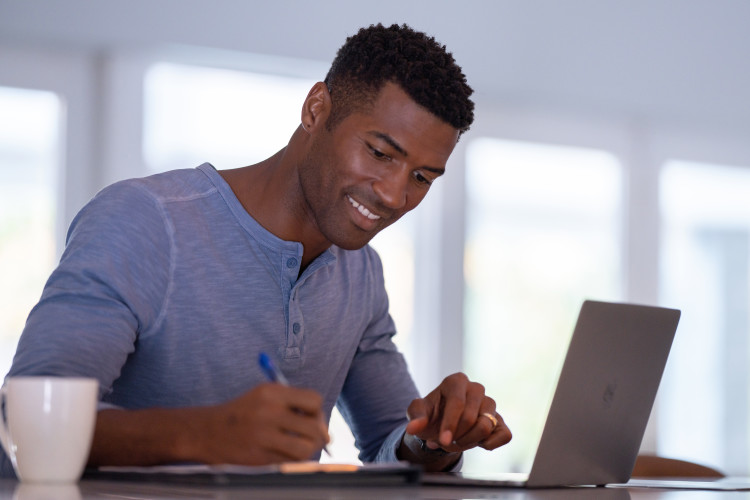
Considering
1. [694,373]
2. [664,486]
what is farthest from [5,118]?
[694,373]

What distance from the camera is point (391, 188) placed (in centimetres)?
146

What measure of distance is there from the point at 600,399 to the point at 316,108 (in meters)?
0.69

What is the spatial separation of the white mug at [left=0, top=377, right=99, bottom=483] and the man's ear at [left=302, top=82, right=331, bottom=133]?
721 millimetres

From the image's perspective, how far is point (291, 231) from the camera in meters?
1.57

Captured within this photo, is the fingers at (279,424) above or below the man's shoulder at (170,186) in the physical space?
below

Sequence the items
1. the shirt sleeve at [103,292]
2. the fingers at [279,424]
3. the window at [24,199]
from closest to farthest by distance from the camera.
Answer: the fingers at [279,424] → the shirt sleeve at [103,292] → the window at [24,199]

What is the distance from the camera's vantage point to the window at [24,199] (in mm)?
3146

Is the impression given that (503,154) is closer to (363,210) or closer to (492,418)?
(363,210)

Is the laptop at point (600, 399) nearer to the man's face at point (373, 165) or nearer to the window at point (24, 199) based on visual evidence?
the man's face at point (373, 165)

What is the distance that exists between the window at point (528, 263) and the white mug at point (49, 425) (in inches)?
113

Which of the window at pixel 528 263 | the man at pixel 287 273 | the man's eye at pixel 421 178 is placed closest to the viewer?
the man at pixel 287 273

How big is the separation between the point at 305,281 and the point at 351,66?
0.37 m

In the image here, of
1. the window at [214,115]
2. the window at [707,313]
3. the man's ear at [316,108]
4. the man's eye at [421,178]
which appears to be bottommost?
the window at [707,313]

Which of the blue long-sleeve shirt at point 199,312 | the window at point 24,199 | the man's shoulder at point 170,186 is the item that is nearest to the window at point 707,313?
the window at point 24,199
